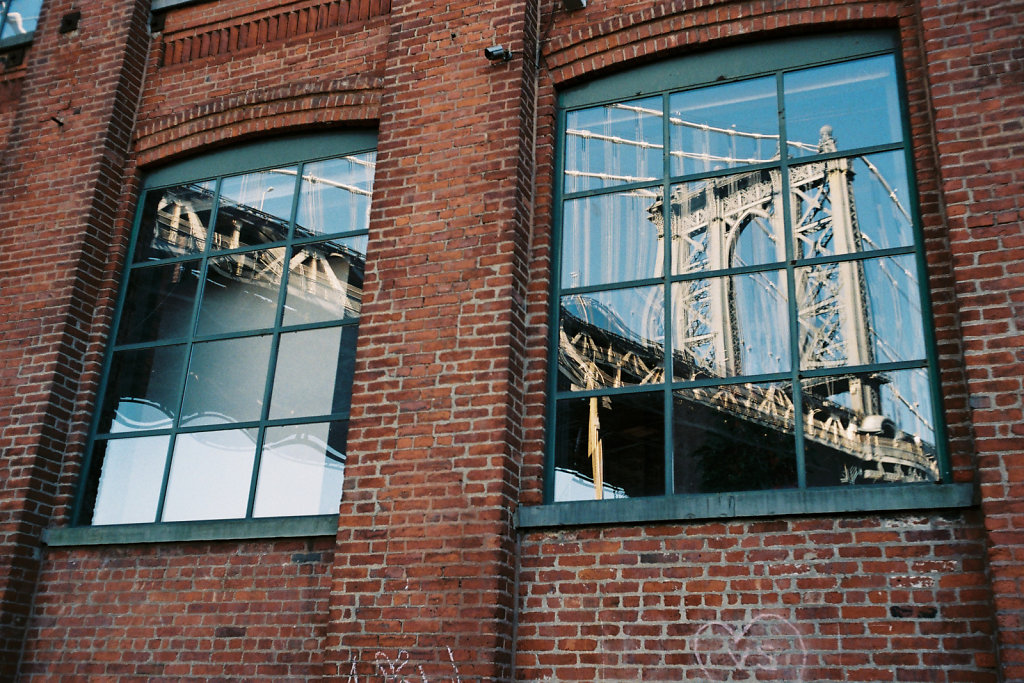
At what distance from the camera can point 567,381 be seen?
6105mm

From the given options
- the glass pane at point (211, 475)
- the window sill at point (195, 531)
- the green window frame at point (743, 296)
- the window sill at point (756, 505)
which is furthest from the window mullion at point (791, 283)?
the glass pane at point (211, 475)

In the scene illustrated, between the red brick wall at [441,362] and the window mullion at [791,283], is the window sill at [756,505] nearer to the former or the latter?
the window mullion at [791,283]

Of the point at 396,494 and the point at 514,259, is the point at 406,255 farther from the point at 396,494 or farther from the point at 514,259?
the point at 396,494

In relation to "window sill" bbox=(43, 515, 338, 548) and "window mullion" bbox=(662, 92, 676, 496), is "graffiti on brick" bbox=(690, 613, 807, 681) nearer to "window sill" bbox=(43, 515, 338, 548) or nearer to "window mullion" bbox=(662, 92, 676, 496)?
"window mullion" bbox=(662, 92, 676, 496)

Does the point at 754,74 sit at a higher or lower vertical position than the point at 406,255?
higher

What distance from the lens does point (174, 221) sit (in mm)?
7934

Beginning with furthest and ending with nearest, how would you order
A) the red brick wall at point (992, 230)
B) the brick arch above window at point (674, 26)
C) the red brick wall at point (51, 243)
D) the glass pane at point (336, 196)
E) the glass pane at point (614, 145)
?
the glass pane at point (336, 196)
the red brick wall at point (51, 243)
the glass pane at point (614, 145)
the brick arch above window at point (674, 26)
the red brick wall at point (992, 230)

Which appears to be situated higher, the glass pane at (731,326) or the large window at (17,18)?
the large window at (17,18)

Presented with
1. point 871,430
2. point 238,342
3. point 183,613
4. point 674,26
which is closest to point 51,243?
point 238,342

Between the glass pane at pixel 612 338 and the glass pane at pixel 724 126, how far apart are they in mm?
980

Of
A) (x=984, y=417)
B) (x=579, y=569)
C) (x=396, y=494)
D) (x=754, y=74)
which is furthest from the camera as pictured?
(x=754, y=74)

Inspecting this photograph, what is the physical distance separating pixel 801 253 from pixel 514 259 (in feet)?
5.89

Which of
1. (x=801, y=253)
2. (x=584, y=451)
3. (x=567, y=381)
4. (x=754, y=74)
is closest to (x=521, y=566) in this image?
(x=584, y=451)

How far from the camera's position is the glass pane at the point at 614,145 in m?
6.49
